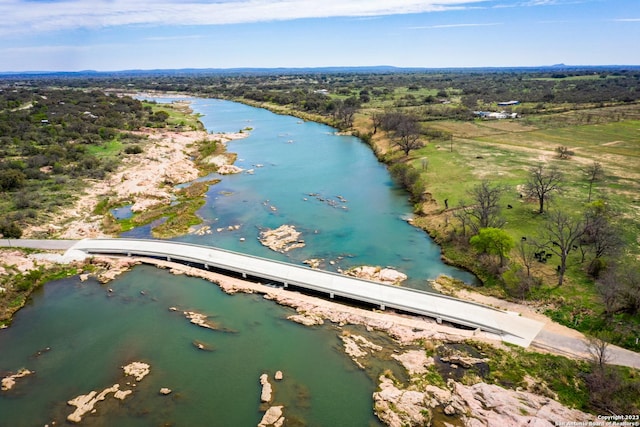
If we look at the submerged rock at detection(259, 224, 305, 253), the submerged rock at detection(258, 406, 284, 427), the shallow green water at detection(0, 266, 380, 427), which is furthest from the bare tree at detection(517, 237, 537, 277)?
the submerged rock at detection(258, 406, 284, 427)

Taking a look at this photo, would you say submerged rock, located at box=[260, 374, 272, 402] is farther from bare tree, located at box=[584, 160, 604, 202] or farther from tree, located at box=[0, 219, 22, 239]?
bare tree, located at box=[584, 160, 604, 202]

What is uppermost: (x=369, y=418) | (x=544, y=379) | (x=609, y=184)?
(x=609, y=184)

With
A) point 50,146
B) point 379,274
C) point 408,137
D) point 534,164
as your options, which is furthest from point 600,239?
point 50,146

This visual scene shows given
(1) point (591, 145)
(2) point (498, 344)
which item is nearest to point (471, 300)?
(2) point (498, 344)

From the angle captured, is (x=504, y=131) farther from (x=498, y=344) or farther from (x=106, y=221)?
(x=106, y=221)

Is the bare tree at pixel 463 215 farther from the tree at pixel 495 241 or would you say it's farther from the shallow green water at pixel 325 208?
the tree at pixel 495 241

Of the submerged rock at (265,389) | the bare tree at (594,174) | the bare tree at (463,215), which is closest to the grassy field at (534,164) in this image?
the bare tree at (594,174)
